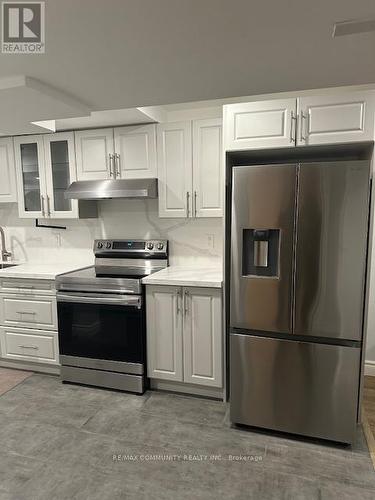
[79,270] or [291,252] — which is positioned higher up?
[291,252]

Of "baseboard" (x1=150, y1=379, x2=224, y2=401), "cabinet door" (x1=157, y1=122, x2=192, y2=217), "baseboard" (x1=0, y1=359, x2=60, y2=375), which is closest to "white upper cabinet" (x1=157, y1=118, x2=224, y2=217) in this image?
"cabinet door" (x1=157, y1=122, x2=192, y2=217)

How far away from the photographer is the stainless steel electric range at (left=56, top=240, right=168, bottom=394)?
275 cm

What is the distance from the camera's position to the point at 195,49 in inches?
42.5

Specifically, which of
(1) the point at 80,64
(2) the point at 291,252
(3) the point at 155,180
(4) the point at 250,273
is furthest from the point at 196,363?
(1) the point at 80,64

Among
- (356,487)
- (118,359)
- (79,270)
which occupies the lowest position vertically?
(356,487)

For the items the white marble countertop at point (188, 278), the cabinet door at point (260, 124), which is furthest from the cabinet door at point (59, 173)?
the cabinet door at point (260, 124)

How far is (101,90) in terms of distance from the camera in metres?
1.46

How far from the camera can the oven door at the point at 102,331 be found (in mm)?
2750

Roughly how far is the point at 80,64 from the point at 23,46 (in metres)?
0.19

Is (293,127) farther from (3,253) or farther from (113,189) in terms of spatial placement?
(3,253)

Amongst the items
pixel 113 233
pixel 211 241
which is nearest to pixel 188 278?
pixel 211 241

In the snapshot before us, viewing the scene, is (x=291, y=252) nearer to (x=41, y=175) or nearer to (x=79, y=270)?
(x=79, y=270)

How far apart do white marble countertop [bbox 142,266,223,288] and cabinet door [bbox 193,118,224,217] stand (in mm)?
494

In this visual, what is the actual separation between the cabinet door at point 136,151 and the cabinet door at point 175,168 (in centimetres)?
7
